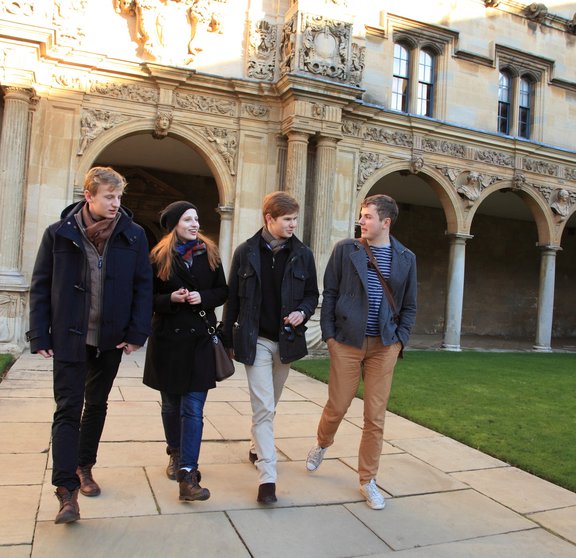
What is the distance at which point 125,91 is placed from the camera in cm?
1084

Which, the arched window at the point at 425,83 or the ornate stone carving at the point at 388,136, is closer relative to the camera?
the ornate stone carving at the point at 388,136

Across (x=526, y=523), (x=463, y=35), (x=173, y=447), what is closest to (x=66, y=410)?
(x=173, y=447)

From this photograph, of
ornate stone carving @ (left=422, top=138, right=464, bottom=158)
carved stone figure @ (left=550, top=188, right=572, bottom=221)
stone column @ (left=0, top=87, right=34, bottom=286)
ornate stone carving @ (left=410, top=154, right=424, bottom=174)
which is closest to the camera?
stone column @ (left=0, top=87, right=34, bottom=286)

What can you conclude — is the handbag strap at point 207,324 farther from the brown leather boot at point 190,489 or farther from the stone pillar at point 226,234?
the stone pillar at point 226,234

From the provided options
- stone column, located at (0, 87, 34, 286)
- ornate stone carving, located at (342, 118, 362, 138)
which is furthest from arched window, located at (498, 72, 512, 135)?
stone column, located at (0, 87, 34, 286)

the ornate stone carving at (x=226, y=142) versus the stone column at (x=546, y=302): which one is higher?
the ornate stone carving at (x=226, y=142)

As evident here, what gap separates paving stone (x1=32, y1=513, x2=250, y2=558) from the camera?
273 centimetres

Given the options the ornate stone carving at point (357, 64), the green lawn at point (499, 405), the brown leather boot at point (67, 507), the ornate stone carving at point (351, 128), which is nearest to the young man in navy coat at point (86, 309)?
the brown leather boot at point (67, 507)

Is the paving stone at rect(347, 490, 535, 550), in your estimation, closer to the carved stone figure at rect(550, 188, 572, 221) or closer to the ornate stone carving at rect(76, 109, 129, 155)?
the ornate stone carving at rect(76, 109, 129, 155)

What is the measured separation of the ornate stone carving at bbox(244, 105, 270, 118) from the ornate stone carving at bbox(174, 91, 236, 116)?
282mm

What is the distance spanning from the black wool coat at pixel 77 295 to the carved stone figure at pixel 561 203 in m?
14.8

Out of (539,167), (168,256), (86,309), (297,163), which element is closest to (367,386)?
(168,256)

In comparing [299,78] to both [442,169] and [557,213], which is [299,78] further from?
[557,213]

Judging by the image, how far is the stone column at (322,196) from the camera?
11.7 meters
